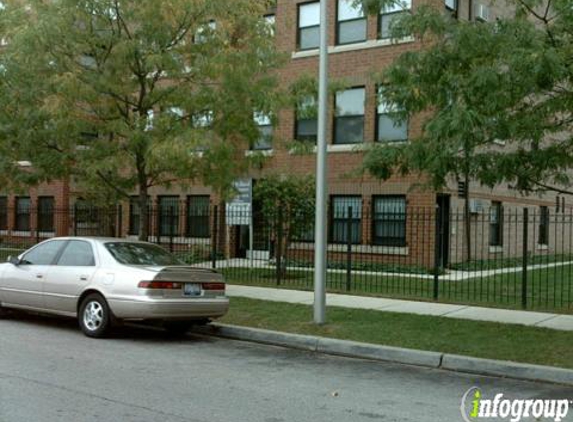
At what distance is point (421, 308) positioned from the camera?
12492 mm

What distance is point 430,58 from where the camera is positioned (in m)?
9.16

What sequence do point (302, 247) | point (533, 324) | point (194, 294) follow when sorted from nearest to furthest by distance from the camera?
point (194, 294)
point (533, 324)
point (302, 247)

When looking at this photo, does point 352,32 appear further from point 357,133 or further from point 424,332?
point 424,332

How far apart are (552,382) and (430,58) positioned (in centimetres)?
432

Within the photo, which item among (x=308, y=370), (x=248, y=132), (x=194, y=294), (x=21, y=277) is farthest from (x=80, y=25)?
(x=308, y=370)

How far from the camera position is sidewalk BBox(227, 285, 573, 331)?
1118 centimetres

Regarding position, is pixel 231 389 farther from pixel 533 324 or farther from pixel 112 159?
pixel 112 159

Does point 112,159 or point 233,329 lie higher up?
point 112,159

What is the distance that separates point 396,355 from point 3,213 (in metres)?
25.4

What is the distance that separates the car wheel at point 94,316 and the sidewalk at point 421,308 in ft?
14.1

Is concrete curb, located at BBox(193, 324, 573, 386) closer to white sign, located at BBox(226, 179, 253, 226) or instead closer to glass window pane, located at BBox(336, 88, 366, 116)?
white sign, located at BBox(226, 179, 253, 226)

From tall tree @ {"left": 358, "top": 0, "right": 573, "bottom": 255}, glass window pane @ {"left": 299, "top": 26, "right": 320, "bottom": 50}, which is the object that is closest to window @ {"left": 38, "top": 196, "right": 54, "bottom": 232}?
glass window pane @ {"left": 299, "top": 26, "right": 320, "bottom": 50}

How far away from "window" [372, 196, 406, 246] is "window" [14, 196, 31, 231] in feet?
52.3

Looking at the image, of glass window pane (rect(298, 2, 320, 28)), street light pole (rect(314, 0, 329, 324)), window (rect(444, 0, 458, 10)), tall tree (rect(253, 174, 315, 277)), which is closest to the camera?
street light pole (rect(314, 0, 329, 324))
